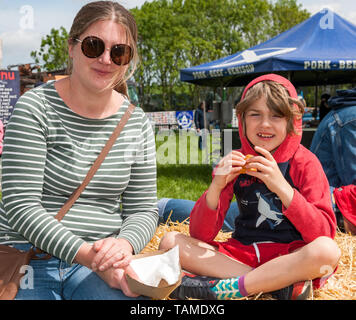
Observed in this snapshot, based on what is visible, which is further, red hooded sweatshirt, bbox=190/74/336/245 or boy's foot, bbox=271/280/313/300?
red hooded sweatshirt, bbox=190/74/336/245

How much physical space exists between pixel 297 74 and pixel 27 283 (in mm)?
11867

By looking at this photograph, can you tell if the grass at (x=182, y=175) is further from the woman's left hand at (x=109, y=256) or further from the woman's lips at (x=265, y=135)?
the woman's left hand at (x=109, y=256)

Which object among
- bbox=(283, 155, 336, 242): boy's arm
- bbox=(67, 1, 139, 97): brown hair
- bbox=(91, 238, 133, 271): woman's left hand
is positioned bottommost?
bbox=(91, 238, 133, 271): woman's left hand

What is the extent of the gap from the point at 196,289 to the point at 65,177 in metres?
0.89

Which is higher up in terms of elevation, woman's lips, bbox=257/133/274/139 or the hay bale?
woman's lips, bbox=257/133/274/139

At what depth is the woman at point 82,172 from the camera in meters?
1.86

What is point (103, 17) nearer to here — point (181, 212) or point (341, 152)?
point (181, 212)

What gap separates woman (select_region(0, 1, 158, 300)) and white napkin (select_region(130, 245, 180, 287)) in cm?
8

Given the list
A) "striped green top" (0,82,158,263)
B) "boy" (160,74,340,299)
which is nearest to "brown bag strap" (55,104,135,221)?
"striped green top" (0,82,158,263)

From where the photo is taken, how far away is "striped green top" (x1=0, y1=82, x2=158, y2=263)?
1877 millimetres

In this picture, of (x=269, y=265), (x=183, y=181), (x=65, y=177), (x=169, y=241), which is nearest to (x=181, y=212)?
(x=169, y=241)

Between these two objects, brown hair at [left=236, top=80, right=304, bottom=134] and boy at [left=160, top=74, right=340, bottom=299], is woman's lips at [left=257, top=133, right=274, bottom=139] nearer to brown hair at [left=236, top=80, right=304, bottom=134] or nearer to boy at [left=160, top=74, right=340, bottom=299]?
boy at [left=160, top=74, right=340, bottom=299]

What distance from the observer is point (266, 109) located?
7.44 ft
